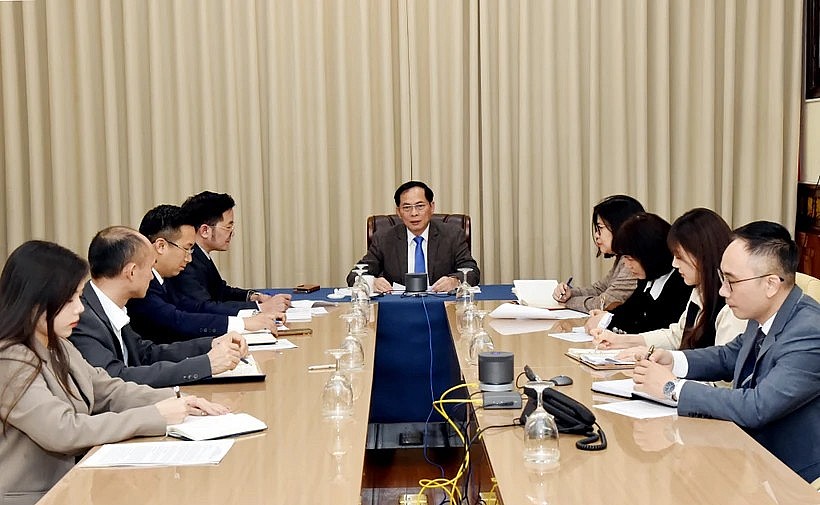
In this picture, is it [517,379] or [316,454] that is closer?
[316,454]

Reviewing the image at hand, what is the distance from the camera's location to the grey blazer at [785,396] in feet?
8.84

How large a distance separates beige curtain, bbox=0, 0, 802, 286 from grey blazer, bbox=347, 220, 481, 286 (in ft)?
3.29

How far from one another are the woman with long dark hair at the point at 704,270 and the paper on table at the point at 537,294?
4.19ft

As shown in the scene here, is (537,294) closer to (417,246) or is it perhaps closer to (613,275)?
(613,275)

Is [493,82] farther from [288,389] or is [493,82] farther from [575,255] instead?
[288,389]

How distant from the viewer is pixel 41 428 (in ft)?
8.41

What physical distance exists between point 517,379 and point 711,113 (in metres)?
4.34

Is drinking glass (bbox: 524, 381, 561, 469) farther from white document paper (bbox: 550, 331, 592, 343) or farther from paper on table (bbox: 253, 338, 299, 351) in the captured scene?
paper on table (bbox: 253, 338, 299, 351)

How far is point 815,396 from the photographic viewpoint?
2742 millimetres

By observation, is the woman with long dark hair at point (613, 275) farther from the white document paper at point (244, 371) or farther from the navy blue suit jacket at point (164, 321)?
the white document paper at point (244, 371)

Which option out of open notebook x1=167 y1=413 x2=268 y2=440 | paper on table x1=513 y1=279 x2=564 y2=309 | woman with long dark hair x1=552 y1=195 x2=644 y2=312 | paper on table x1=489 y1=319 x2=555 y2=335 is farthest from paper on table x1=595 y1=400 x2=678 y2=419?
paper on table x1=513 y1=279 x2=564 y2=309

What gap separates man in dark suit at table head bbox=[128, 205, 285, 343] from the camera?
4.40 meters

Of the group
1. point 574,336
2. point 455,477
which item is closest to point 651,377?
point 574,336

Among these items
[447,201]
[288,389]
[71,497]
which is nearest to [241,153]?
[447,201]
